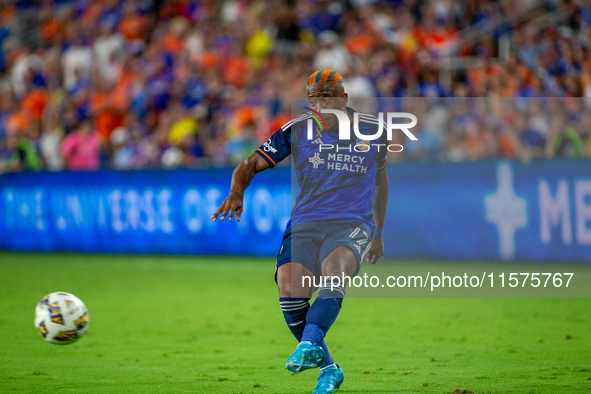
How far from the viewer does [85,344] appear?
311 inches

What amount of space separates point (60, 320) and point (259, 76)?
448 inches

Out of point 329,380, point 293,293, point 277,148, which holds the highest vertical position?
point 277,148

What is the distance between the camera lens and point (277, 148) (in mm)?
5625

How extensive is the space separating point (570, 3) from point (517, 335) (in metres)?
10.2

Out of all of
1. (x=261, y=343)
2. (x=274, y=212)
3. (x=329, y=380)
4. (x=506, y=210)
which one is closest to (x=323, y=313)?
(x=329, y=380)

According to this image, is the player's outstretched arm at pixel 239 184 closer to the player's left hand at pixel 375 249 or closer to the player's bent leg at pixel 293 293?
the player's bent leg at pixel 293 293

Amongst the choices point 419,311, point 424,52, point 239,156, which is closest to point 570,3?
point 424,52

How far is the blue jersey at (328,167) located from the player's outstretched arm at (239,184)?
0.07m

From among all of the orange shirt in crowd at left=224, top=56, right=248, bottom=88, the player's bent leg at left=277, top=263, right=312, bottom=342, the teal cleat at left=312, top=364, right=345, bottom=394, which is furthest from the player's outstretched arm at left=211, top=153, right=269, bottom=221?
the orange shirt in crowd at left=224, top=56, right=248, bottom=88

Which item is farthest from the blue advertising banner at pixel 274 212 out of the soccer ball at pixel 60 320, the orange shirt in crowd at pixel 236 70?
the soccer ball at pixel 60 320

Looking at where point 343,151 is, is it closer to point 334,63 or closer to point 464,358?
point 464,358

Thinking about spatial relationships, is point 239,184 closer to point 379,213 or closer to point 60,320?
point 379,213

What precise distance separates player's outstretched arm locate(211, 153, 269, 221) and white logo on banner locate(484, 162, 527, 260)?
8.45m

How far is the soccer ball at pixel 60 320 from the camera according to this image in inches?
278
